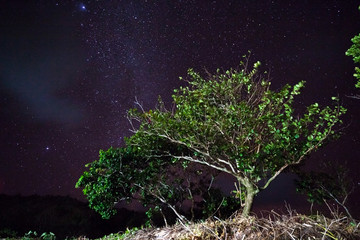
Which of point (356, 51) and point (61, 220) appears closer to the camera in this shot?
point (356, 51)

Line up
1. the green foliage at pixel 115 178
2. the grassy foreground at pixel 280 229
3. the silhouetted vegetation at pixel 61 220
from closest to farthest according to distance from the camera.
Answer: the grassy foreground at pixel 280 229, the green foliage at pixel 115 178, the silhouetted vegetation at pixel 61 220

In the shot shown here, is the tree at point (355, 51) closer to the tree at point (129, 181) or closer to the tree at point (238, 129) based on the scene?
the tree at point (238, 129)

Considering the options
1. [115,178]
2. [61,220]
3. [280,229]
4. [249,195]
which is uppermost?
[61,220]

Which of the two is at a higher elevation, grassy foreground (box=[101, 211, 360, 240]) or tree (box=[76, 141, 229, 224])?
tree (box=[76, 141, 229, 224])

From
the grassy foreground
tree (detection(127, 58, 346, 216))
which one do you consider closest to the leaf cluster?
tree (detection(127, 58, 346, 216))

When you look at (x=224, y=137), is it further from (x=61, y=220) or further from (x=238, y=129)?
(x=61, y=220)

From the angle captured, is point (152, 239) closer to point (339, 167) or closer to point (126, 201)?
point (126, 201)

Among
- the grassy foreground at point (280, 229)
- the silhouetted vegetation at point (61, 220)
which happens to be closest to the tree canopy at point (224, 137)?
the grassy foreground at point (280, 229)

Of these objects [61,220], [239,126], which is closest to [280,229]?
[239,126]

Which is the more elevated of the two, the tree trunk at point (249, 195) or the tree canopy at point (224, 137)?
the tree canopy at point (224, 137)

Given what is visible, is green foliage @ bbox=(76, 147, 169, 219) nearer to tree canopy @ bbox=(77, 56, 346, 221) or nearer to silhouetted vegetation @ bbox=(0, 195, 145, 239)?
tree canopy @ bbox=(77, 56, 346, 221)

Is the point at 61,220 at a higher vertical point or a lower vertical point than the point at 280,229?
higher

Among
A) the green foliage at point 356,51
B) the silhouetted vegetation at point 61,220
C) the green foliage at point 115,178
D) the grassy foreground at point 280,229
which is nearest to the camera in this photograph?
the grassy foreground at point 280,229

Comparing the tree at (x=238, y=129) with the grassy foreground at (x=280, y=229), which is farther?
the tree at (x=238, y=129)
